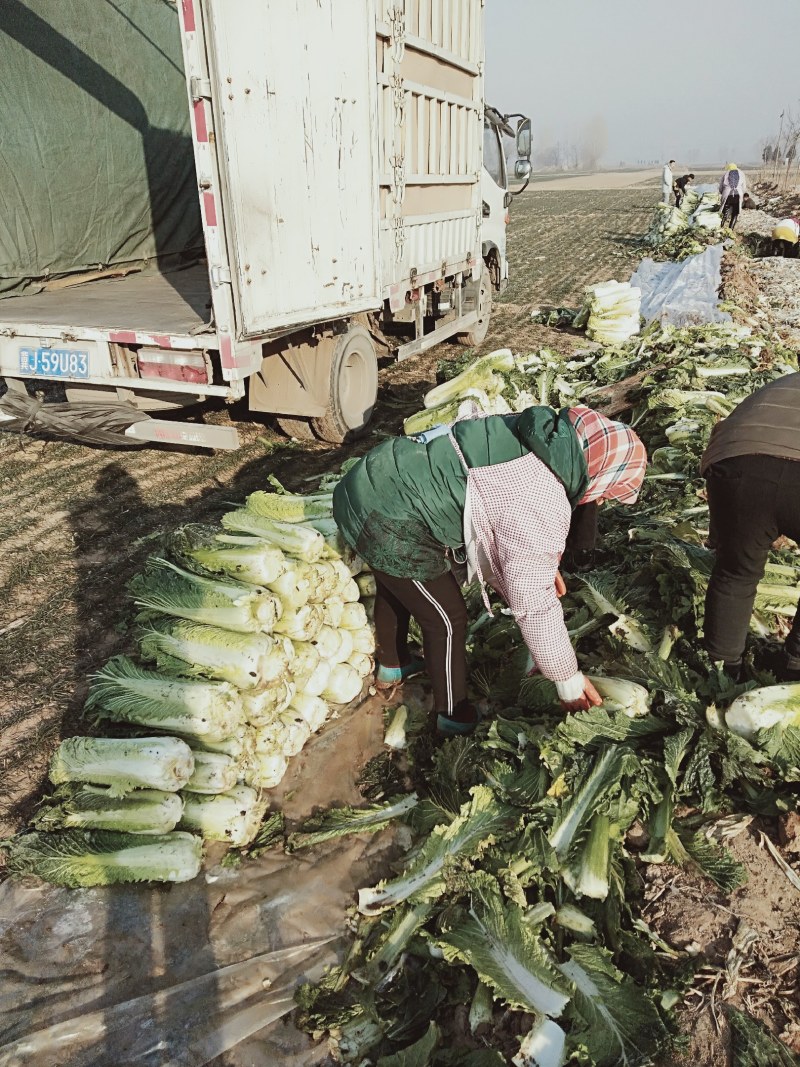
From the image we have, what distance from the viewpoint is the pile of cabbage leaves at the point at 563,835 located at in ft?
7.48

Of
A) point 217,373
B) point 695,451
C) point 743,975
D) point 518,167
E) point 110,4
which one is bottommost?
point 743,975

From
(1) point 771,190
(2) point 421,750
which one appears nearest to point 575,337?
(2) point 421,750

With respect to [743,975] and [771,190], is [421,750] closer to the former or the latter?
[743,975]

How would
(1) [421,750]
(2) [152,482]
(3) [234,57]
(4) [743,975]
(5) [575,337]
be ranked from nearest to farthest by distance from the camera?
(4) [743,975]
(1) [421,750]
(3) [234,57]
(2) [152,482]
(5) [575,337]

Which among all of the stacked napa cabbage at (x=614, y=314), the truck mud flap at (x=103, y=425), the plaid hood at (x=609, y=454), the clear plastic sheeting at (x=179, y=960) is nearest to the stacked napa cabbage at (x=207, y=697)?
the clear plastic sheeting at (x=179, y=960)

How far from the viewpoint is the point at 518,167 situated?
10539 millimetres

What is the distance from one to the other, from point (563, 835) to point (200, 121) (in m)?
4.61

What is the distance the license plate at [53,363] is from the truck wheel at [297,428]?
6.82ft

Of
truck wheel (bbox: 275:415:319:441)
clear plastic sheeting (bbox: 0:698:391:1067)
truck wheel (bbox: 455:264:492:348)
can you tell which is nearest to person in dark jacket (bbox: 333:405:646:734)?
clear plastic sheeting (bbox: 0:698:391:1067)

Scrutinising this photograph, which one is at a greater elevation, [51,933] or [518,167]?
[518,167]

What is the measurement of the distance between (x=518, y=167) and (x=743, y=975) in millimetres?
10673

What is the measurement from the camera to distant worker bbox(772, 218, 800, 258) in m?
18.5

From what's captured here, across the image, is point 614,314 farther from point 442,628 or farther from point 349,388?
point 442,628

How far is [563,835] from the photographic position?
2.71 meters
